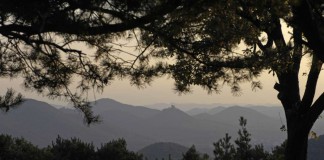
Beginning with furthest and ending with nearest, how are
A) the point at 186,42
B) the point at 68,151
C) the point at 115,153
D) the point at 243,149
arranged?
1. the point at 243,149
2. the point at 115,153
3. the point at 68,151
4. the point at 186,42

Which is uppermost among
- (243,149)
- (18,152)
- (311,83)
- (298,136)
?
(311,83)

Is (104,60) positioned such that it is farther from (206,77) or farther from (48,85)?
(206,77)

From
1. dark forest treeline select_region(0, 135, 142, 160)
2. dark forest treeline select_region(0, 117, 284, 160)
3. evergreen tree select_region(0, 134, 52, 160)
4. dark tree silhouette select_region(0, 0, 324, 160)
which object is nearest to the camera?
dark tree silhouette select_region(0, 0, 324, 160)

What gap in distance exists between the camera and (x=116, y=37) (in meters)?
8.70

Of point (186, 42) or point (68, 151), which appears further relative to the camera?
point (68, 151)

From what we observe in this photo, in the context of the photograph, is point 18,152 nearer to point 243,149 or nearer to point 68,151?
point 68,151

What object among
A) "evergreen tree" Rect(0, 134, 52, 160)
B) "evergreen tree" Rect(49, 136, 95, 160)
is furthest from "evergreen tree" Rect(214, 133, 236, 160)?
"evergreen tree" Rect(0, 134, 52, 160)

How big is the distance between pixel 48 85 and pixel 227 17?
4.16m

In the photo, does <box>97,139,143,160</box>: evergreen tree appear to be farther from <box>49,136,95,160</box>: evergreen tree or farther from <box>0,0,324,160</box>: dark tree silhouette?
<box>0,0,324,160</box>: dark tree silhouette

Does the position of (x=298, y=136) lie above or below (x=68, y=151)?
below

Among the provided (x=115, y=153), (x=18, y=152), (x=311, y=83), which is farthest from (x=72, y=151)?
(x=311, y=83)

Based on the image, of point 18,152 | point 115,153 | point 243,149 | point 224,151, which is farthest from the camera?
point 243,149

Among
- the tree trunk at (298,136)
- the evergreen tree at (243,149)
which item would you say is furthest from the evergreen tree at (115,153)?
the tree trunk at (298,136)

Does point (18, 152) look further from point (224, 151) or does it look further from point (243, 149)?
point (243, 149)
